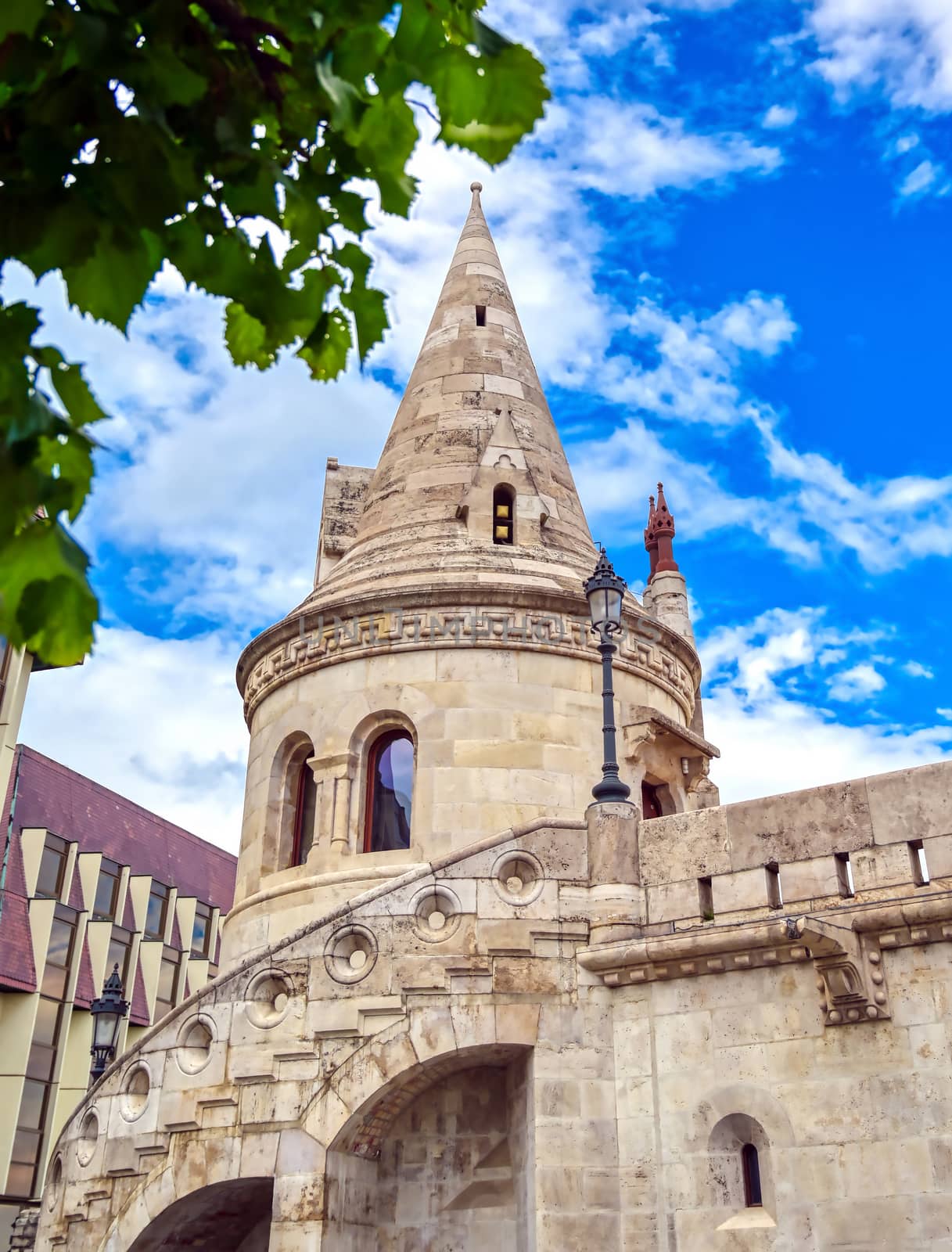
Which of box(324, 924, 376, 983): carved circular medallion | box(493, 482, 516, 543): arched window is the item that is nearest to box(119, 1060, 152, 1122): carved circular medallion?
box(324, 924, 376, 983): carved circular medallion

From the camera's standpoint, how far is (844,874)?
33.1ft

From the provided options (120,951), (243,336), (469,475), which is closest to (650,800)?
(469,475)

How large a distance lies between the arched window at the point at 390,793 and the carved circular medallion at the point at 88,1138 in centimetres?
393

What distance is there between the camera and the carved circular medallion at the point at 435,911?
35.9 feet

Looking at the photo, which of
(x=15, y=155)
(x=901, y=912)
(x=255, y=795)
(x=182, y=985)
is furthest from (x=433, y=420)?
(x=182, y=985)

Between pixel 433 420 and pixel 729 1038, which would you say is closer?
pixel 729 1038

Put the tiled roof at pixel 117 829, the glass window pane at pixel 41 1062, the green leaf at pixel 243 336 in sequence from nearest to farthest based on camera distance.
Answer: the green leaf at pixel 243 336 < the glass window pane at pixel 41 1062 < the tiled roof at pixel 117 829

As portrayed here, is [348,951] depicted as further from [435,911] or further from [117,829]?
[117,829]

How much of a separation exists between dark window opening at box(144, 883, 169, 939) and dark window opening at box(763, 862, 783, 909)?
32.5 metres

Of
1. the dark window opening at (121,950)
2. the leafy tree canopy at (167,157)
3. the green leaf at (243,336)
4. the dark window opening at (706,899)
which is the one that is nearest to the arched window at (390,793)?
the dark window opening at (706,899)

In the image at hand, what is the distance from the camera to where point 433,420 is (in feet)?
58.4

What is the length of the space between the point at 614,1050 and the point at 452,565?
6432 millimetres

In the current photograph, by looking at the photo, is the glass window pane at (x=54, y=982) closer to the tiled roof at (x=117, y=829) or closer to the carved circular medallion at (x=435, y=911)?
the tiled roof at (x=117, y=829)

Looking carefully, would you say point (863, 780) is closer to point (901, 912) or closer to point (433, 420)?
point (901, 912)
